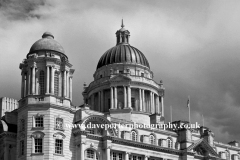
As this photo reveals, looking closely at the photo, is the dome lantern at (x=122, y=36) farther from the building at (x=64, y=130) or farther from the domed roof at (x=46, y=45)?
the domed roof at (x=46, y=45)

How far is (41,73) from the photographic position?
8531cm

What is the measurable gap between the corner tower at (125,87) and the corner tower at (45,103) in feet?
71.0

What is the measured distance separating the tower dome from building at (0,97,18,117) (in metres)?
27.4

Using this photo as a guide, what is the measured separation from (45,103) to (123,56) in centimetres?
3708

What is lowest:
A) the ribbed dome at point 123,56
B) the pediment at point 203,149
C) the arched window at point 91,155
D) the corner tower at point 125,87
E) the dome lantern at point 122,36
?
the arched window at point 91,155

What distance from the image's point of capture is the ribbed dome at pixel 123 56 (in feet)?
380

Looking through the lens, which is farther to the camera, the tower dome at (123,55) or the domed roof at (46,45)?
the tower dome at (123,55)

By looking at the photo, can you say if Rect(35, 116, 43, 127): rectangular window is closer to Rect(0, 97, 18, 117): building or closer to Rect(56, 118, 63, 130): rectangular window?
Rect(56, 118, 63, 130): rectangular window

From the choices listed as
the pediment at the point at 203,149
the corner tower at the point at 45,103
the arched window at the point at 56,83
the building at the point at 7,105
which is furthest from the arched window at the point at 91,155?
the pediment at the point at 203,149

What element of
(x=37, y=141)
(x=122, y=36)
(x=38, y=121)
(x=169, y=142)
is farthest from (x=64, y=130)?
(x=122, y=36)

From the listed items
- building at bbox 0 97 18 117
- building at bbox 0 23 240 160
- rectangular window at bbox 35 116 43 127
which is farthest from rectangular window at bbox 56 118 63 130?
building at bbox 0 97 18 117

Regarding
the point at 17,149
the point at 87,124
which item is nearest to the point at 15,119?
the point at 17,149

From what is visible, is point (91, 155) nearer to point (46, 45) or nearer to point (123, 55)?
point (46, 45)

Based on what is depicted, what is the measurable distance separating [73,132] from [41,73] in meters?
10.8
